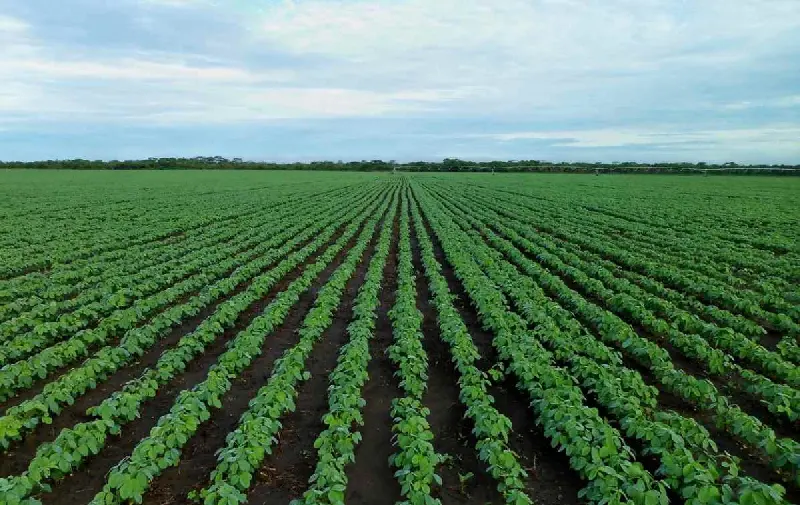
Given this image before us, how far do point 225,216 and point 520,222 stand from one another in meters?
16.4

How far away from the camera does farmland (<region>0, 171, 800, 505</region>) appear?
5164mm

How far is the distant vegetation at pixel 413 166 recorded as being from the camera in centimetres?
8495

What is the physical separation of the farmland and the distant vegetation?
81.0 meters

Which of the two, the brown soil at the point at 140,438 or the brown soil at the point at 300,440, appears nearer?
the brown soil at the point at 140,438

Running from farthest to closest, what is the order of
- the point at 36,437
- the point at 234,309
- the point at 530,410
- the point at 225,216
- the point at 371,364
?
the point at 225,216 < the point at 234,309 < the point at 371,364 < the point at 530,410 < the point at 36,437

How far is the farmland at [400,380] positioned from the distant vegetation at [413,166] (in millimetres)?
81010

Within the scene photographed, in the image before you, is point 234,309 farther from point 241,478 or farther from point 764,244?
point 764,244

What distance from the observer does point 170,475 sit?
5555mm

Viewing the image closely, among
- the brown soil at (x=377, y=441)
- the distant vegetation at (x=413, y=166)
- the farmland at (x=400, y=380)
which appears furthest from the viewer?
the distant vegetation at (x=413, y=166)

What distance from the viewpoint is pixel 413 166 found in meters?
140

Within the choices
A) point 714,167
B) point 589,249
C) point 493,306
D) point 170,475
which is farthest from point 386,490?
point 714,167

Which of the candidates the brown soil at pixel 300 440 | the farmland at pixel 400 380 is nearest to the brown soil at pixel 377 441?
the farmland at pixel 400 380

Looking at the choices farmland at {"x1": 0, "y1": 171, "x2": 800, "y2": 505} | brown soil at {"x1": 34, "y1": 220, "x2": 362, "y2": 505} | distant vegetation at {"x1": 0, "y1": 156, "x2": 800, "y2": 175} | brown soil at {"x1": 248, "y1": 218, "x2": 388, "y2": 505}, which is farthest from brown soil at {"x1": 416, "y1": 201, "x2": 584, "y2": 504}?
distant vegetation at {"x1": 0, "y1": 156, "x2": 800, "y2": 175}

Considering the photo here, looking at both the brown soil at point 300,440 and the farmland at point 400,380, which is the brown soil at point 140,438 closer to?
the farmland at point 400,380
